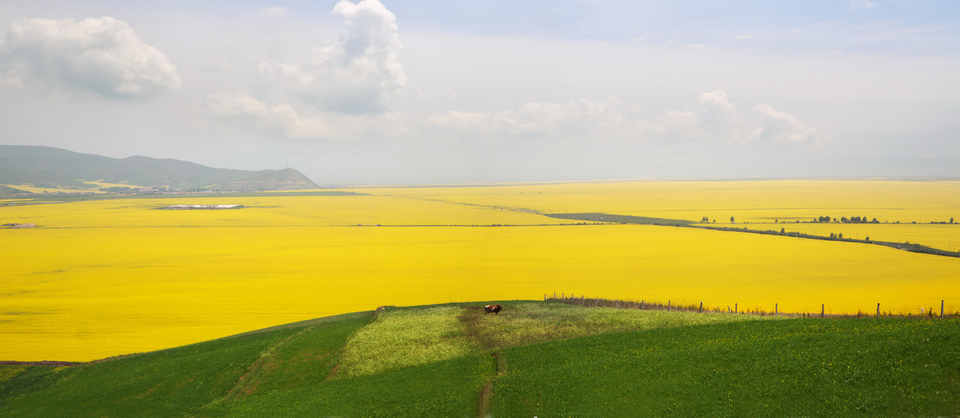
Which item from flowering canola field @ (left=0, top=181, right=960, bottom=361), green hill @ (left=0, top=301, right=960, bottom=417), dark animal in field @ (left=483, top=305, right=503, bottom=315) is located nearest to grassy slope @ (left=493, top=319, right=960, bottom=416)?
green hill @ (left=0, top=301, right=960, bottom=417)

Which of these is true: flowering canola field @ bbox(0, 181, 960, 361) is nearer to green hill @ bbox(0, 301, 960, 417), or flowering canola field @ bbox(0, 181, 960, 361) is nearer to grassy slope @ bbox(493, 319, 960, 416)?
green hill @ bbox(0, 301, 960, 417)

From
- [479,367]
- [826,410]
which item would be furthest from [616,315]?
[826,410]

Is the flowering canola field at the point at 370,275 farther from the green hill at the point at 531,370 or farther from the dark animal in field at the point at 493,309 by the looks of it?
the dark animal in field at the point at 493,309

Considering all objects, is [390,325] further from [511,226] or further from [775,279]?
[511,226]

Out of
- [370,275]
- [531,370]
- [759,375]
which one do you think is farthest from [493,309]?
[370,275]

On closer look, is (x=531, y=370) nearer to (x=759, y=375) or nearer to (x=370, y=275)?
(x=759, y=375)

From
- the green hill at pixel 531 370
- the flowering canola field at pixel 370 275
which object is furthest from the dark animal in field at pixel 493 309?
the flowering canola field at pixel 370 275
